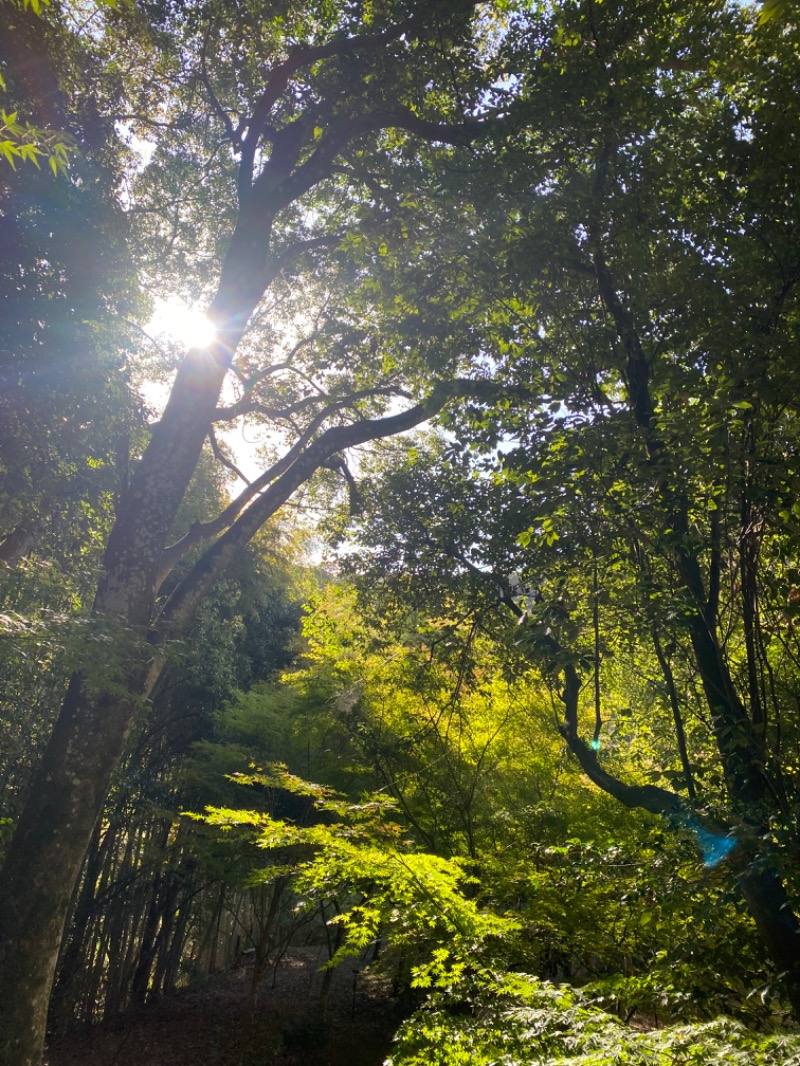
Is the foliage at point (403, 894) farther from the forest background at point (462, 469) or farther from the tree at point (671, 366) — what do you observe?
the tree at point (671, 366)

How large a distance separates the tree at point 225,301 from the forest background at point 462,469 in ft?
0.10

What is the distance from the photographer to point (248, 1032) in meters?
8.48

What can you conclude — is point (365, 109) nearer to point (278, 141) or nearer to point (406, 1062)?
point (278, 141)

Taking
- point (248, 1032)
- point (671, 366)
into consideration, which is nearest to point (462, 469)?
point (671, 366)

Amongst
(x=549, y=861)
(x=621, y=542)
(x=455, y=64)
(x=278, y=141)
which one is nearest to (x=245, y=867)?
(x=549, y=861)

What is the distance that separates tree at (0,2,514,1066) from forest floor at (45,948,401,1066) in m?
4.69

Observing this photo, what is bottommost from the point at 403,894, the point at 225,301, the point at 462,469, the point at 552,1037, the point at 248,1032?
the point at 248,1032

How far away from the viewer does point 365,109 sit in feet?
18.9

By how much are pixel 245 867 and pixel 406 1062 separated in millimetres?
6954

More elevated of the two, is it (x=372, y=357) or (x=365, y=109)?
(x=365, y=109)

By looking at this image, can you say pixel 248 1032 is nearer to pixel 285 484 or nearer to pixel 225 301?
Result: pixel 285 484

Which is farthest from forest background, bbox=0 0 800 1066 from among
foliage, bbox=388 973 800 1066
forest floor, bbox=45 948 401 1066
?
forest floor, bbox=45 948 401 1066

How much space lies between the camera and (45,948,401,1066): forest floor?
28.0 feet

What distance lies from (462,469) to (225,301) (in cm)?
258
